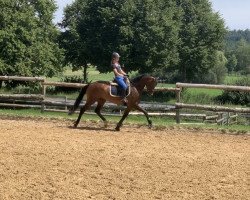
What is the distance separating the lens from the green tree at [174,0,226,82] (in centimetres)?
5128

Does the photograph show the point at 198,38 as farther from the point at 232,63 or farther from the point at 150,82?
the point at 232,63

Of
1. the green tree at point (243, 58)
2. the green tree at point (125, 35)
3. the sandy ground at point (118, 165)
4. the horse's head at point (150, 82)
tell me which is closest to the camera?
the sandy ground at point (118, 165)

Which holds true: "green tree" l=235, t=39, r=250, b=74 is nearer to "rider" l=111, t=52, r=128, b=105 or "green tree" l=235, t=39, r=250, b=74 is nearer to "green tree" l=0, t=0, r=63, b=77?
"green tree" l=0, t=0, r=63, b=77

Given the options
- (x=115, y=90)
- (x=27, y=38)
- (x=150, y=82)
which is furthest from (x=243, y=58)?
(x=115, y=90)

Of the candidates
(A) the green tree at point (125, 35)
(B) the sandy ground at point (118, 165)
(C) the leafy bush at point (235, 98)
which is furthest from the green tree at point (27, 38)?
(B) the sandy ground at point (118, 165)

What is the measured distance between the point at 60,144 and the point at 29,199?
375 cm

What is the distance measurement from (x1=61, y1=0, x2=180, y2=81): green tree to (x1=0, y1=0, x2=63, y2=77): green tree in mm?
5354

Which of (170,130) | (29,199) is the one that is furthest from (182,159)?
(170,130)

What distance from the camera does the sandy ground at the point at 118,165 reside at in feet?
22.7

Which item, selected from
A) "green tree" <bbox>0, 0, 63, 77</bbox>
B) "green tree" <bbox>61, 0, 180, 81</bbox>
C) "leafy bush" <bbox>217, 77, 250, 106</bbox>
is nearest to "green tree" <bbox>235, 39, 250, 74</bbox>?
"leafy bush" <bbox>217, 77, 250, 106</bbox>

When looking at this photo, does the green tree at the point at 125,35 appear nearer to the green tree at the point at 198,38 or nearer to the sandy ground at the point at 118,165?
the green tree at the point at 198,38

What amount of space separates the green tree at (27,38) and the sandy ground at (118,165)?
23070 mm

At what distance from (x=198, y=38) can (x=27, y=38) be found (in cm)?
2297

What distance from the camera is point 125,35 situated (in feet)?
143
